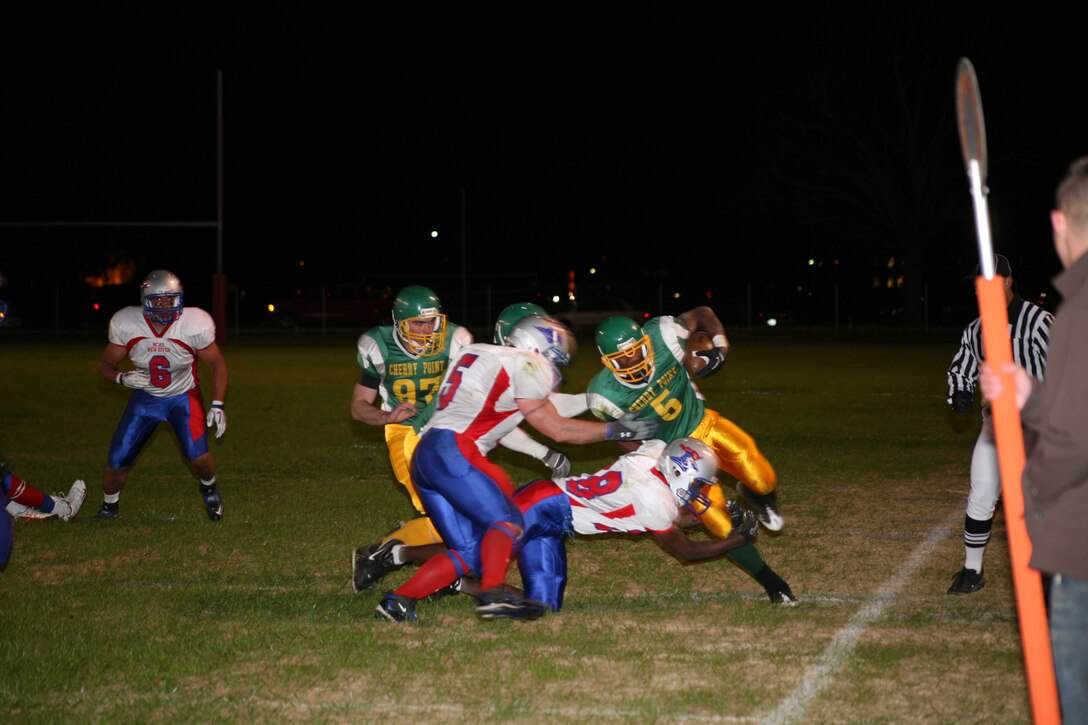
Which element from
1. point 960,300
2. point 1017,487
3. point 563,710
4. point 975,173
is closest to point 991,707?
point 563,710

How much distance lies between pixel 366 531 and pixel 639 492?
2.80m

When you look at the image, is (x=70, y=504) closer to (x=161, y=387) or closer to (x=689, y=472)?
(x=161, y=387)

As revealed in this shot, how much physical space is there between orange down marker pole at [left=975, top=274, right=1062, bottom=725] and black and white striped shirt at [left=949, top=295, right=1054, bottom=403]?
10.1ft

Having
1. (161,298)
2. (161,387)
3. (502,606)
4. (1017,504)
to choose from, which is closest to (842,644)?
(502,606)

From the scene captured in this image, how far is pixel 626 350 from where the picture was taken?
5918 millimetres

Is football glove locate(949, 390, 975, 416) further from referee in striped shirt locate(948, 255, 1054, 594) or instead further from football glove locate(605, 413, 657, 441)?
football glove locate(605, 413, 657, 441)

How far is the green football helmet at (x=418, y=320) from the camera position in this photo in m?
6.61

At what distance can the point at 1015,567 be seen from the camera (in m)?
2.79

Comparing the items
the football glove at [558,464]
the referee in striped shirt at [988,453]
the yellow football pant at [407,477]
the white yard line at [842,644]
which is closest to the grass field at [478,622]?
the white yard line at [842,644]

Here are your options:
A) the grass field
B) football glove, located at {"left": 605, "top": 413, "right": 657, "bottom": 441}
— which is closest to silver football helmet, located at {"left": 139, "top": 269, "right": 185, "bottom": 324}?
the grass field

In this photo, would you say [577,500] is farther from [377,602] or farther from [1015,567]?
[1015,567]

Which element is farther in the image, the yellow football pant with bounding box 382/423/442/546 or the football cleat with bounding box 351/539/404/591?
the yellow football pant with bounding box 382/423/442/546

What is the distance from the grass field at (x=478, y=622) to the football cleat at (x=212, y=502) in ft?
0.25

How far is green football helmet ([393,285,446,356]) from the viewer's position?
21.7 feet
